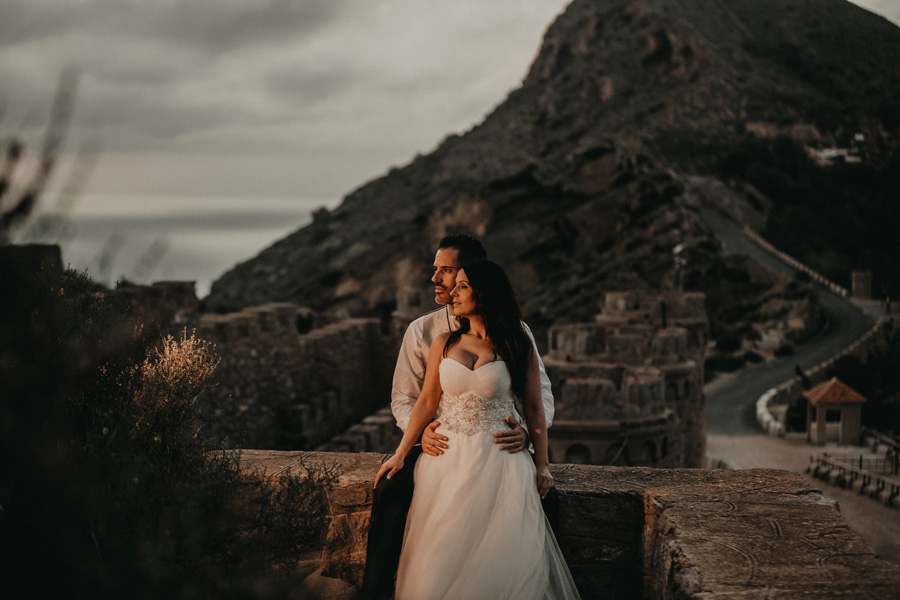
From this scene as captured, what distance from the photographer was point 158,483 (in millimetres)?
2533

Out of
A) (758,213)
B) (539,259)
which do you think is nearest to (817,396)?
(539,259)

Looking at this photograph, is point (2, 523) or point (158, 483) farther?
point (158, 483)

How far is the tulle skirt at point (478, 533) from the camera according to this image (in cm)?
290

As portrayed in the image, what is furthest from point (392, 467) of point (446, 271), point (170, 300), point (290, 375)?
point (290, 375)

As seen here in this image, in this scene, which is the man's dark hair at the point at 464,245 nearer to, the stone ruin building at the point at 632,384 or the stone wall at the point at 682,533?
the stone wall at the point at 682,533

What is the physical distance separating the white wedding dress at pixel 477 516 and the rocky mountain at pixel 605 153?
22.1m

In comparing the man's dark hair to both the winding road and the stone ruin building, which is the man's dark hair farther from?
the winding road

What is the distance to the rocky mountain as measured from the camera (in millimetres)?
42712

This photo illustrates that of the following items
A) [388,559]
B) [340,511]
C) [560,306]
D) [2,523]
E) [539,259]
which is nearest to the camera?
[2,523]

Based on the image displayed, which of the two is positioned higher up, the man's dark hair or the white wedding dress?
the man's dark hair

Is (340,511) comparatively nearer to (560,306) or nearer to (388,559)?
(388,559)

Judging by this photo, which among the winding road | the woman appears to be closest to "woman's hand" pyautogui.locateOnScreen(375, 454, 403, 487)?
the woman

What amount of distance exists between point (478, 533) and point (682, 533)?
0.74m

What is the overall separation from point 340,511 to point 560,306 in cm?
3596
